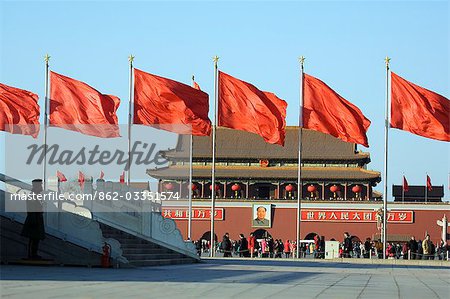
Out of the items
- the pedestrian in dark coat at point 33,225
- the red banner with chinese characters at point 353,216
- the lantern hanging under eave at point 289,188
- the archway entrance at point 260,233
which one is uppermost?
the lantern hanging under eave at point 289,188

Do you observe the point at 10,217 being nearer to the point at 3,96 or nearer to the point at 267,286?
the point at 267,286

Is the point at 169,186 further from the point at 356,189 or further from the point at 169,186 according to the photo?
the point at 356,189

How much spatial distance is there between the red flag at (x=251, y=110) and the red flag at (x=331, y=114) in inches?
53.5

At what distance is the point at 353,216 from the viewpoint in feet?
215

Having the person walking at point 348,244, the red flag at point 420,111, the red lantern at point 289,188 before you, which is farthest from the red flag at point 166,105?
the red lantern at point 289,188

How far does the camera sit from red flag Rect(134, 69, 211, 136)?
34.3 metres

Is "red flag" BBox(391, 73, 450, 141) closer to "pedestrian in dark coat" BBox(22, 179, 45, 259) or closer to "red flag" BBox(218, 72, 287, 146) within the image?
"red flag" BBox(218, 72, 287, 146)

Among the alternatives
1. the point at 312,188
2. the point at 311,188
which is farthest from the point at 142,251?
the point at 312,188

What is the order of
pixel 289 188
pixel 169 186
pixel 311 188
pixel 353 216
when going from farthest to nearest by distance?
1. pixel 289 188
2. pixel 311 188
3. pixel 169 186
4. pixel 353 216

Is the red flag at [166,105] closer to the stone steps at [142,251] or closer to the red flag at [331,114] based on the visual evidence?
the red flag at [331,114]

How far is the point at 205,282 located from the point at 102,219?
8.88m

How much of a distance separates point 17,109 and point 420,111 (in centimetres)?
1332

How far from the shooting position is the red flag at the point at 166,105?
34.3m

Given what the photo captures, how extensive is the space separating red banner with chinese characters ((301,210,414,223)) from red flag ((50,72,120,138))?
1316 inches
